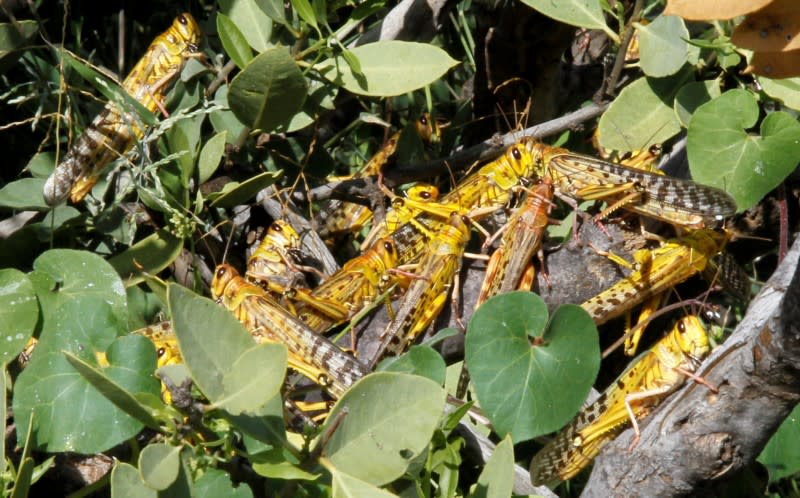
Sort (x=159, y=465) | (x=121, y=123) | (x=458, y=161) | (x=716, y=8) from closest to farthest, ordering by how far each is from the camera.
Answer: (x=716, y=8) → (x=159, y=465) → (x=121, y=123) → (x=458, y=161)

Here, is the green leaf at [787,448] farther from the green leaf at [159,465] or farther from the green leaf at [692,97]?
the green leaf at [159,465]

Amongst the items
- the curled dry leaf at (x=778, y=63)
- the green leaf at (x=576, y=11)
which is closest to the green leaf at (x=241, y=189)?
the green leaf at (x=576, y=11)

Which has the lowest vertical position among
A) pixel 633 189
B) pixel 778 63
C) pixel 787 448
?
pixel 787 448

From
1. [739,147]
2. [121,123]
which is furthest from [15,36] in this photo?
[739,147]

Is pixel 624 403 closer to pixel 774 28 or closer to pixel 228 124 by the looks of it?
pixel 228 124

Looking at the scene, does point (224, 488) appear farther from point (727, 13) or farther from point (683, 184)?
point (683, 184)

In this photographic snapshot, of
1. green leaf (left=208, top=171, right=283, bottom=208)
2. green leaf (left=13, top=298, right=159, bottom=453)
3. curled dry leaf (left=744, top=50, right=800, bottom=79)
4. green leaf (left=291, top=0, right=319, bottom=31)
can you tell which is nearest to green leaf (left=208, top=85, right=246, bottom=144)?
green leaf (left=208, top=171, right=283, bottom=208)

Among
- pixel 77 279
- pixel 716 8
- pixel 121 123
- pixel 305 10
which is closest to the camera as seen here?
pixel 716 8
